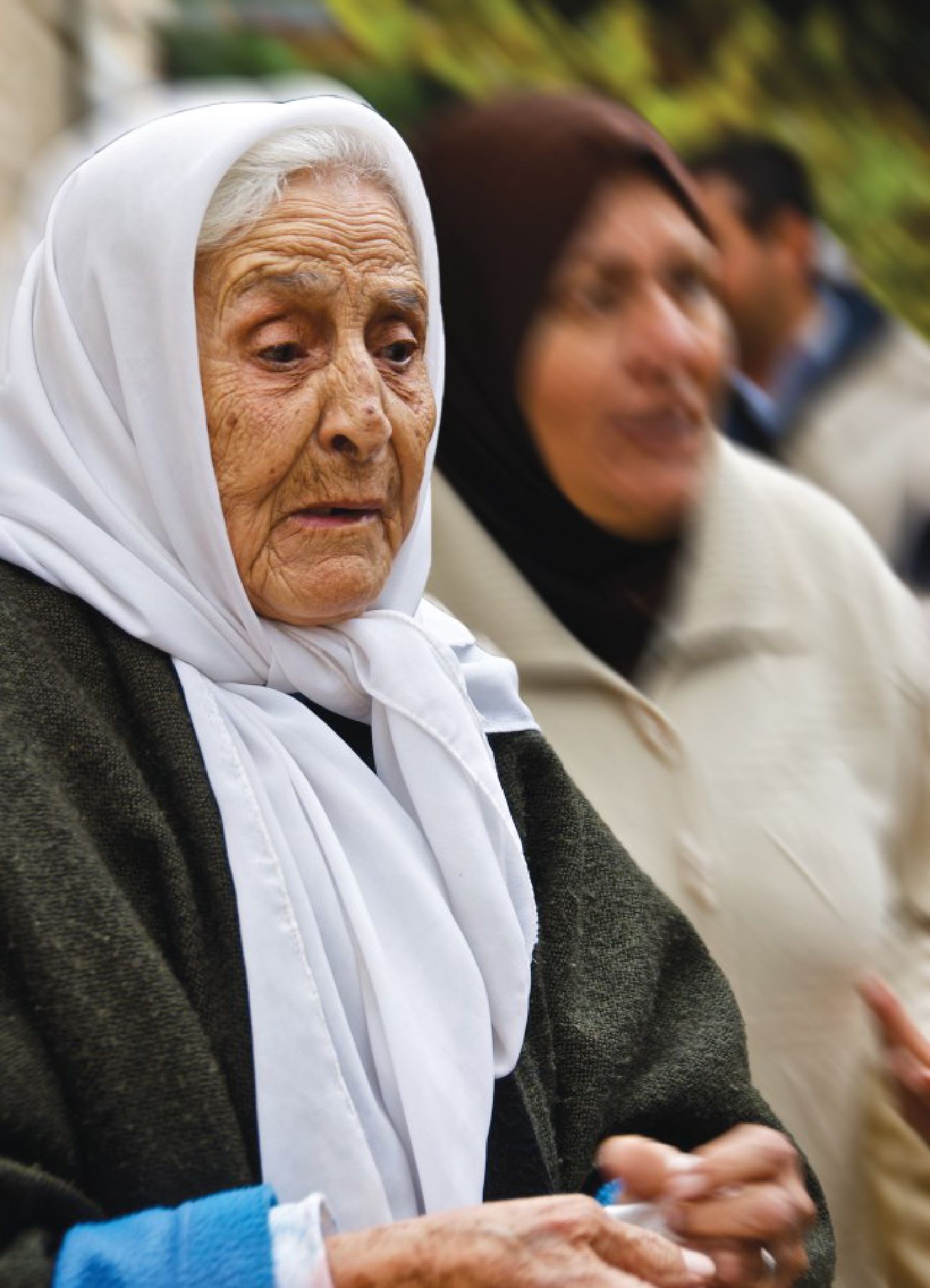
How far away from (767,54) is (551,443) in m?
2.44

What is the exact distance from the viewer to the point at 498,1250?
68.8 inches

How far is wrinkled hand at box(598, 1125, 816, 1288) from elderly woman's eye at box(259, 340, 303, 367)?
35.5 inches

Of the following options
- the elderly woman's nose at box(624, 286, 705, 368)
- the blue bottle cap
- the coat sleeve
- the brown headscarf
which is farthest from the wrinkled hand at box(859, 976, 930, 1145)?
the elderly woman's nose at box(624, 286, 705, 368)

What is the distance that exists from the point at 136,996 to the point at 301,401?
668 mm

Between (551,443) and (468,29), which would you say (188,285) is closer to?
(551,443)

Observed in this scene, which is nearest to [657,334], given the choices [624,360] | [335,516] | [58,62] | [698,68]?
[624,360]

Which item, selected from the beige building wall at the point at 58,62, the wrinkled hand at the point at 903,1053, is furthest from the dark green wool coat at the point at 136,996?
the beige building wall at the point at 58,62

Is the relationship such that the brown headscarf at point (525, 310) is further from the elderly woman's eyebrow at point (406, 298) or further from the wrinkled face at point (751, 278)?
the wrinkled face at point (751, 278)

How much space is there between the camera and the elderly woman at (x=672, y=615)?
2924 millimetres

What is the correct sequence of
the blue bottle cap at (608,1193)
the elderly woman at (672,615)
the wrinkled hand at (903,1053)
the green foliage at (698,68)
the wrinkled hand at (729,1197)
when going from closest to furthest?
1. the wrinkled hand at (729,1197)
2. the blue bottle cap at (608,1193)
3. the wrinkled hand at (903,1053)
4. the elderly woman at (672,615)
5. the green foliage at (698,68)

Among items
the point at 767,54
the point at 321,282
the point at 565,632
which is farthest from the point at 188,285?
the point at 767,54

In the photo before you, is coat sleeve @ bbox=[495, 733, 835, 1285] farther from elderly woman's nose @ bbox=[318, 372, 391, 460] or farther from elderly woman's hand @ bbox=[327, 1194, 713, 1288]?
elderly woman's nose @ bbox=[318, 372, 391, 460]

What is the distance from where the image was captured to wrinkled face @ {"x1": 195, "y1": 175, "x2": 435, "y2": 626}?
2070 millimetres

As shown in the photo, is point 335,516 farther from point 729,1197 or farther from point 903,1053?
point 903,1053
